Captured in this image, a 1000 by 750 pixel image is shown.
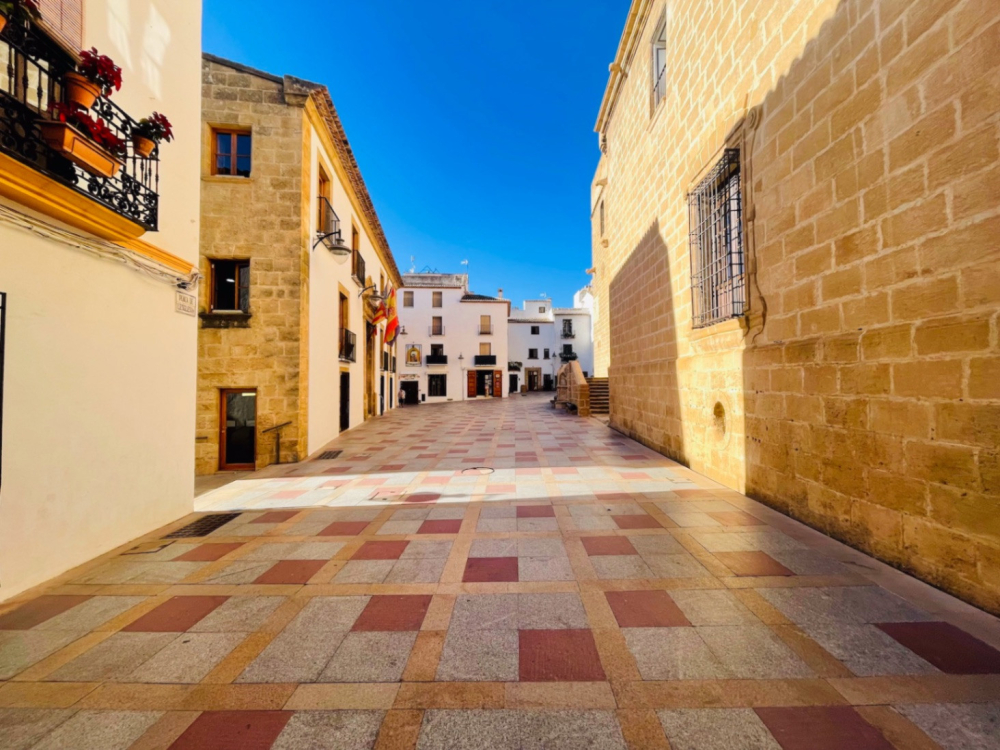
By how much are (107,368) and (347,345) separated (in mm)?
8198

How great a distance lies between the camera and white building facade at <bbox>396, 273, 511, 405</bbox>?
3125cm

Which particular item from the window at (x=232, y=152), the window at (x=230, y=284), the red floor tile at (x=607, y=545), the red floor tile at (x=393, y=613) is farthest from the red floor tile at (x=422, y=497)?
the window at (x=232, y=152)

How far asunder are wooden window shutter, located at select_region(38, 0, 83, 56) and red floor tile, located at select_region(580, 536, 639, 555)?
5806 mm

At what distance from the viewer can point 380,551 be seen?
11.3 ft

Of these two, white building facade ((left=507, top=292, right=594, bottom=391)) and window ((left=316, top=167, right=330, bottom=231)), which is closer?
window ((left=316, top=167, right=330, bottom=231))

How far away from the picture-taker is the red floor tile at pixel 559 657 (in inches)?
76.6

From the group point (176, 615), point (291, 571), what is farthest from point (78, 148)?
point (291, 571)

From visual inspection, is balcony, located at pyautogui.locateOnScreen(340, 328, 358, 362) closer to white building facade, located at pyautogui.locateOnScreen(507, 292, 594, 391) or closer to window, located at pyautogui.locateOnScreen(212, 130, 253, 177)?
window, located at pyautogui.locateOnScreen(212, 130, 253, 177)

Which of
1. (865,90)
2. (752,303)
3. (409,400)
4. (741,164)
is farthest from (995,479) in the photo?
(409,400)

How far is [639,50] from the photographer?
866 cm

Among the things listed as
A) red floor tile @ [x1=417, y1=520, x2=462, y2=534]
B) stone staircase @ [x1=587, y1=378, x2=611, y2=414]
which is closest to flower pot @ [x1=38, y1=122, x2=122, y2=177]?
red floor tile @ [x1=417, y1=520, x2=462, y2=534]

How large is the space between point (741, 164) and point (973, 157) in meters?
2.57

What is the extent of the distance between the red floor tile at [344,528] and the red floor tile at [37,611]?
1.64 m

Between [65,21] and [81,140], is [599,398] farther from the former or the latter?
[65,21]
